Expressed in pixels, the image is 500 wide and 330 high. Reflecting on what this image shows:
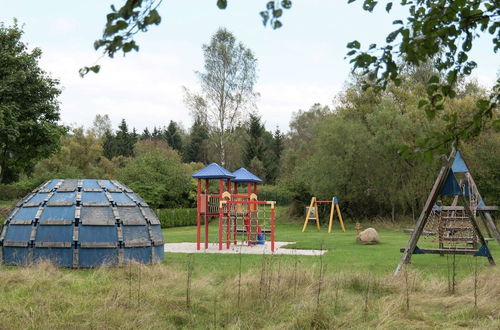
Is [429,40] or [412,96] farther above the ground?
[412,96]

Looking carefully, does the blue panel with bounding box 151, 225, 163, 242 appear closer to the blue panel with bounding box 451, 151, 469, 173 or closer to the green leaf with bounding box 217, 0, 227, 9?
the blue panel with bounding box 451, 151, 469, 173

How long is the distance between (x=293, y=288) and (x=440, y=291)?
78.5 inches

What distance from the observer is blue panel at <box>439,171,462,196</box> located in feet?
37.2

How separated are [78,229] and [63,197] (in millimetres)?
921

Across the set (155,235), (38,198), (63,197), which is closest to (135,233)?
(155,235)

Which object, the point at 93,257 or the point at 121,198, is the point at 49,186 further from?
the point at 93,257

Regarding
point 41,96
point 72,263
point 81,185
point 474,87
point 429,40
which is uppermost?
point 474,87

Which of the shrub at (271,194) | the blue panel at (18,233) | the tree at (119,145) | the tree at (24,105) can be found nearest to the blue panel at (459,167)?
the blue panel at (18,233)

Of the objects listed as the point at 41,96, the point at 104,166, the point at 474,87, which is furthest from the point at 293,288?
the point at 104,166

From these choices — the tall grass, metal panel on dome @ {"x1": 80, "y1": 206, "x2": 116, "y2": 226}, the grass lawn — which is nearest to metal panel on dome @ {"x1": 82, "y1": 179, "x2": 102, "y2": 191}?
metal panel on dome @ {"x1": 80, "y1": 206, "x2": 116, "y2": 226}

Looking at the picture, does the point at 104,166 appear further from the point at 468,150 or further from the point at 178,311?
the point at 178,311

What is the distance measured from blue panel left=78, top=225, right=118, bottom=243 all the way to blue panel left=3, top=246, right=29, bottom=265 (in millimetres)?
1178

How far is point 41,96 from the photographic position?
2408 centimetres

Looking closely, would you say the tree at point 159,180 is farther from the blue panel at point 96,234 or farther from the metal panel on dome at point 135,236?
the blue panel at point 96,234
